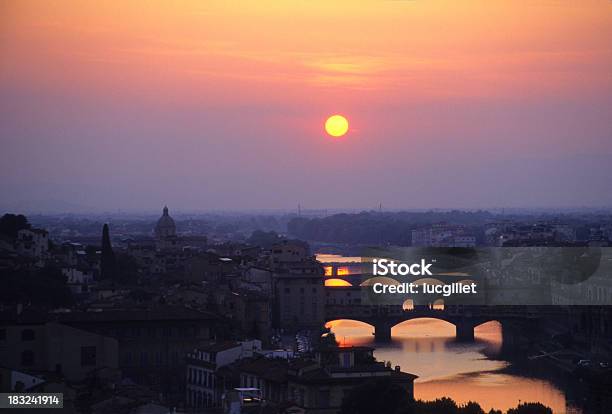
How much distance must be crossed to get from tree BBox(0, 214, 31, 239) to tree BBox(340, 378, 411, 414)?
12133 mm

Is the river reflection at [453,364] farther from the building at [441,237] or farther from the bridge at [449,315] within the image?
the building at [441,237]

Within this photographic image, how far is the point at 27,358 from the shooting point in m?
9.92

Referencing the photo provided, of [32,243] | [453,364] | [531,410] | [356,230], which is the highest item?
[32,243]

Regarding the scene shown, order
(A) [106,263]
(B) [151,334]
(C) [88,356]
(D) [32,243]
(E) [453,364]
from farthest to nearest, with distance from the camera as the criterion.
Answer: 1. (D) [32,243]
2. (A) [106,263]
3. (E) [453,364]
4. (B) [151,334]
5. (C) [88,356]

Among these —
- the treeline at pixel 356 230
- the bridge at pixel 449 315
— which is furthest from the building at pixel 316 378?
the treeline at pixel 356 230

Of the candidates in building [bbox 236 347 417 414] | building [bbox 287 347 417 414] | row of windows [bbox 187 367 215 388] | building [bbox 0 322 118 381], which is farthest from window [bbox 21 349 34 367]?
building [bbox 287 347 417 414]

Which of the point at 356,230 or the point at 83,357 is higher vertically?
the point at 356,230

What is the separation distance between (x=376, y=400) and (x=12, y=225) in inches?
513

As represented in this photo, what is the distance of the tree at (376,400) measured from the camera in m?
8.05

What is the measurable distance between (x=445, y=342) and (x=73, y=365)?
30.2 feet

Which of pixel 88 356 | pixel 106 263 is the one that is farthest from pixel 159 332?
pixel 106 263

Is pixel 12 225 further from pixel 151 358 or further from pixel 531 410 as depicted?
pixel 531 410

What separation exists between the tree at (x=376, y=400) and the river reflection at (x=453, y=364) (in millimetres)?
3056

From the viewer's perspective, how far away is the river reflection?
12414 millimetres
